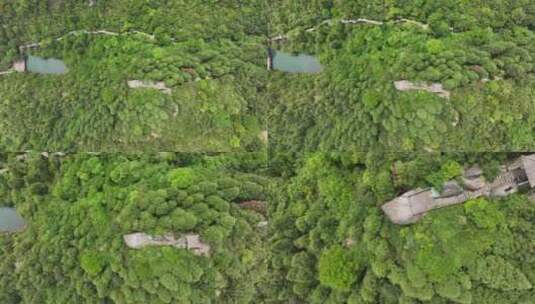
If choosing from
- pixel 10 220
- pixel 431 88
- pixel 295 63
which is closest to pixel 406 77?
pixel 431 88

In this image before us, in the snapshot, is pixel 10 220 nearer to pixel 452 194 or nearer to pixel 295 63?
pixel 295 63

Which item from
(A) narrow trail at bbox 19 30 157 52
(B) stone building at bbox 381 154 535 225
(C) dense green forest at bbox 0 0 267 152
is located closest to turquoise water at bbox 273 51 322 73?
(C) dense green forest at bbox 0 0 267 152

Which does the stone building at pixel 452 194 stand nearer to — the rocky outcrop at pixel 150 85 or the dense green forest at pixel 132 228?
the dense green forest at pixel 132 228

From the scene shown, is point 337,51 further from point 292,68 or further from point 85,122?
point 85,122

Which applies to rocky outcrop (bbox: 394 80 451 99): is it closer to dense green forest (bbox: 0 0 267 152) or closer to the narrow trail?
dense green forest (bbox: 0 0 267 152)

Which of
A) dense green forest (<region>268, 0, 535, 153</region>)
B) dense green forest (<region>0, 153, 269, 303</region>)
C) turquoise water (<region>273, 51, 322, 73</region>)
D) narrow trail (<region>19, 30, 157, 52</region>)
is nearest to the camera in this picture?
dense green forest (<region>0, 153, 269, 303</region>)

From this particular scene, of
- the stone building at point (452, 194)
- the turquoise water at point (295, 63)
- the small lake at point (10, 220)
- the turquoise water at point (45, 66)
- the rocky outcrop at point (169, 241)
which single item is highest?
the turquoise water at point (295, 63)

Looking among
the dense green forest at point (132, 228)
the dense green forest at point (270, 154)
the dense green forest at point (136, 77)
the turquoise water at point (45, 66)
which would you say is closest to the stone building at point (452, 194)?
the dense green forest at point (270, 154)
